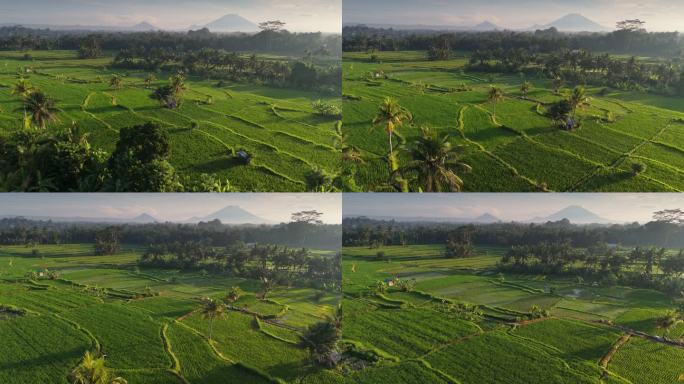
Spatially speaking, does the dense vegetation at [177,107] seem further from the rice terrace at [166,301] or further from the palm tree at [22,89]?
the rice terrace at [166,301]

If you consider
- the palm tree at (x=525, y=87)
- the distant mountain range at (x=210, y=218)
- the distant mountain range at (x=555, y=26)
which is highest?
the distant mountain range at (x=555, y=26)

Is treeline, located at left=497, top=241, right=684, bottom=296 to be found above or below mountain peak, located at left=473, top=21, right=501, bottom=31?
below

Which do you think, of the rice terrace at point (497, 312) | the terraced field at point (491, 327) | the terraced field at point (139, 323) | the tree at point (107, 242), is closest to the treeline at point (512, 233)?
the rice terrace at point (497, 312)

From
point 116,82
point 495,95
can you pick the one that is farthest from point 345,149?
point 116,82

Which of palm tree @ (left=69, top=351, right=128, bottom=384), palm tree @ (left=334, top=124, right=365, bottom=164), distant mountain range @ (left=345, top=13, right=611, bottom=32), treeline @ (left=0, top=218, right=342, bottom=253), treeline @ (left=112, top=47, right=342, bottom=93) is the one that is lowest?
palm tree @ (left=69, top=351, right=128, bottom=384)

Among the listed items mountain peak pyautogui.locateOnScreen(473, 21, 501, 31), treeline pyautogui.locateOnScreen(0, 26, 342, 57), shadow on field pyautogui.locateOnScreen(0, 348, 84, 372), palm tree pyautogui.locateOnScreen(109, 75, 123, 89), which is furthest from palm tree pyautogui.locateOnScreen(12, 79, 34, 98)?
mountain peak pyautogui.locateOnScreen(473, 21, 501, 31)

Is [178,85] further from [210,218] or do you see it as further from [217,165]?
[210,218]

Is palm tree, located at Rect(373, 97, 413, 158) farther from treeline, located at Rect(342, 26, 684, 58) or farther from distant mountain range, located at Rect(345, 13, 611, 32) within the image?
distant mountain range, located at Rect(345, 13, 611, 32)
